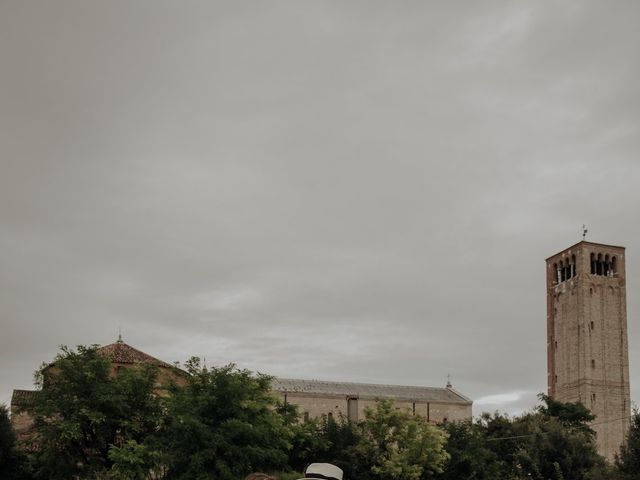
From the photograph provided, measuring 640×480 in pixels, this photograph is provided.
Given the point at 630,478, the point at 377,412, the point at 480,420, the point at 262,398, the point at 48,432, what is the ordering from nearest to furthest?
the point at 630,478, the point at 48,432, the point at 262,398, the point at 377,412, the point at 480,420

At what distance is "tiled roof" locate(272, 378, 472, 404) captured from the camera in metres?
62.5

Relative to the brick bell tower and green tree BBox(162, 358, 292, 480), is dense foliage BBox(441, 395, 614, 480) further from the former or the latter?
the brick bell tower

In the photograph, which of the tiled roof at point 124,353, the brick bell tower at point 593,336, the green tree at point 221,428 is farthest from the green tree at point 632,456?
the brick bell tower at point 593,336

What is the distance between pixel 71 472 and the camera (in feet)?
104

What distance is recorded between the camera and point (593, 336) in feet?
Result: 241

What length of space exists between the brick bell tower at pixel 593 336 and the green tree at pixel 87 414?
48.3 m

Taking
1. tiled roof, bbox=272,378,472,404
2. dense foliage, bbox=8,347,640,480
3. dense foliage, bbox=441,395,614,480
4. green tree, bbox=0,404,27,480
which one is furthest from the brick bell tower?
green tree, bbox=0,404,27,480

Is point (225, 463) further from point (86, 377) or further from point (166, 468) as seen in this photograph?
point (86, 377)

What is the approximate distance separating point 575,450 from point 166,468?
23.2 metres

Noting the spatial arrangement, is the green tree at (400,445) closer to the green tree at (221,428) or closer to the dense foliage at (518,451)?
the dense foliage at (518,451)

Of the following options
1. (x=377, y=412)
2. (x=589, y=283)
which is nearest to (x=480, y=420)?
(x=377, y=412)

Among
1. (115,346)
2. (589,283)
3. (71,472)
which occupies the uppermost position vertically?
(589,283)

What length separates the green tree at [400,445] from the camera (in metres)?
36.7

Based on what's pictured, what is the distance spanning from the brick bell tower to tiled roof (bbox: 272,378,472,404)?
47.9 feet
